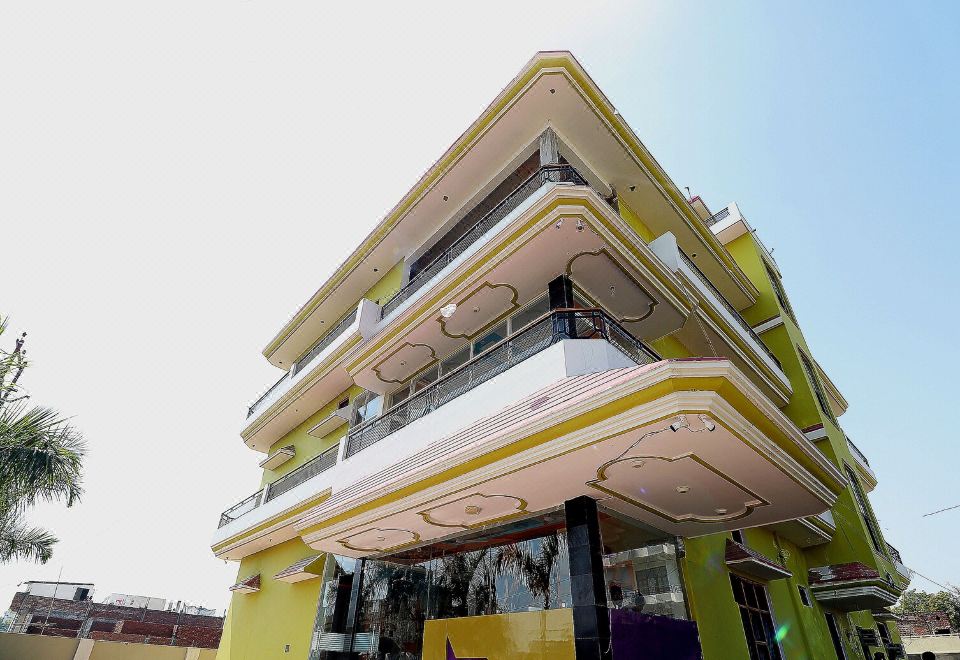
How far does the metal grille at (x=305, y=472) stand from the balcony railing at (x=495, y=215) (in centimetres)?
385

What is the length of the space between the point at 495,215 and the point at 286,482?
9.77 m

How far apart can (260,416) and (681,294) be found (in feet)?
45.2

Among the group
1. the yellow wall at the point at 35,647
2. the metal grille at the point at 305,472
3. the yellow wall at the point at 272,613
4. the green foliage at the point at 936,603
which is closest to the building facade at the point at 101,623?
the yellow wall at the point at 35,647

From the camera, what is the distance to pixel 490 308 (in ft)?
33.5

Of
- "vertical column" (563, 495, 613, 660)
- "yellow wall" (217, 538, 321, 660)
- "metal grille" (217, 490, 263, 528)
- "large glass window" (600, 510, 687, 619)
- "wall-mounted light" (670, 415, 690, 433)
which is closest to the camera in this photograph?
"wall-mounted light" (670, 415, 690, 433)

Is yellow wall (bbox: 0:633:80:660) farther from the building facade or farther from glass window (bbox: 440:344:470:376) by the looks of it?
glass window (bbox: 440:344:470:376)

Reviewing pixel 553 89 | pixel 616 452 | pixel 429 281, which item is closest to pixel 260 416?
pixel 429 281

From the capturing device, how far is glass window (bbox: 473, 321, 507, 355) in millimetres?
10062

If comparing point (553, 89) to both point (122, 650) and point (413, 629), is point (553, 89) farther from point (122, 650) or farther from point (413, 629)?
point (122, 650)

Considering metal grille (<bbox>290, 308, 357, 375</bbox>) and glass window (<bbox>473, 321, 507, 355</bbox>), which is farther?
metal grille (<bbox>290, 308, 357, 375</bbox>)

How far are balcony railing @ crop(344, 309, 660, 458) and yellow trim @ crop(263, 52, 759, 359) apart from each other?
4758 millimetres

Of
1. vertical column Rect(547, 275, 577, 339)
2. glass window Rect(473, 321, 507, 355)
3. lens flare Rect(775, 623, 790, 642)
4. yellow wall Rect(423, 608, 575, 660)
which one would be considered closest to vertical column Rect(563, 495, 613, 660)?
yellow wall Rect(423, 608, 575, 660)

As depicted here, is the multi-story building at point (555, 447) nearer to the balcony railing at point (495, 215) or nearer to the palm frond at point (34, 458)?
the balcony railing at point (495, 215)

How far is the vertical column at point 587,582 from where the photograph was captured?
5.51 metres
